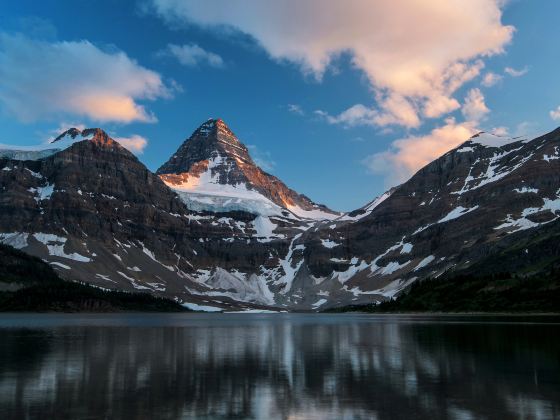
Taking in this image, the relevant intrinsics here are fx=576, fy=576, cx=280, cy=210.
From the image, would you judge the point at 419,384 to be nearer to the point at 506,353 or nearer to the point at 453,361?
the point at 453,361

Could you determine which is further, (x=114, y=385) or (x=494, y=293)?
(x=494, y=293)

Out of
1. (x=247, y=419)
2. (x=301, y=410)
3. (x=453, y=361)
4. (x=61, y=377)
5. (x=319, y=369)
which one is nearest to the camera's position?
(x=247, y=419)

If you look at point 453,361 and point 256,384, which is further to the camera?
point 453,361

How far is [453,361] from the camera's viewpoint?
1863 inches

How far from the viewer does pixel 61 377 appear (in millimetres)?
37719

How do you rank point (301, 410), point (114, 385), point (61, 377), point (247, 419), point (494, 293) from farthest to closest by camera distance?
point (494, 293)
point (61, 377)
point (114, 385)
point (301, 410)
point (247, 419)

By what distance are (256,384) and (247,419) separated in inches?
411

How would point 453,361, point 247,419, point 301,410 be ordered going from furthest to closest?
point 453,361
point 301,410
point 247,419

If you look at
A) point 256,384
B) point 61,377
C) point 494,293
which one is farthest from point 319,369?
point 494,293

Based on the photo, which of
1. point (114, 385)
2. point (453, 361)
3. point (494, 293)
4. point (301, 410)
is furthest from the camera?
point (494, 293)

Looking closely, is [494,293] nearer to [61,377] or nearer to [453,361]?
[453,361]

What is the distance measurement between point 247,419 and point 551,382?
67.6ft

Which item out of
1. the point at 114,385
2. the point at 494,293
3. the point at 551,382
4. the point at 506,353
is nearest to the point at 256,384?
the point at 114,385

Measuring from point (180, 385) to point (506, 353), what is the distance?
33.6m
